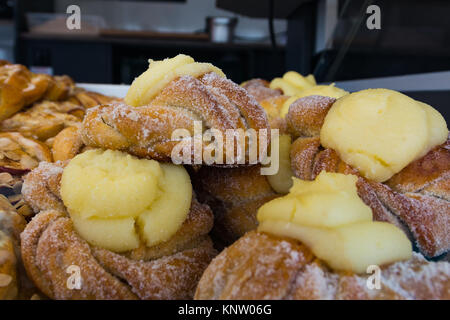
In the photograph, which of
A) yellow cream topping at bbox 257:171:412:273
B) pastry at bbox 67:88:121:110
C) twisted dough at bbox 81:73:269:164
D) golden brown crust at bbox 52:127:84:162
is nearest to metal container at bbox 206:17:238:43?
pastry at bbox 67:88:121:110

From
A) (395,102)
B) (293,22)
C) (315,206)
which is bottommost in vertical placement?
(315,206)

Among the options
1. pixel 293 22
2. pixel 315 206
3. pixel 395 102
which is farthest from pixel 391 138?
pixel 293 22

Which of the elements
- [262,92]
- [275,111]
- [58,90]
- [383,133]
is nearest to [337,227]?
[383,133]

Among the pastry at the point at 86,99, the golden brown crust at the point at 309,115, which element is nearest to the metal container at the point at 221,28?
the pastry at the point at 86,99

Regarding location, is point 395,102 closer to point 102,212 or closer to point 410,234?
point 410,234

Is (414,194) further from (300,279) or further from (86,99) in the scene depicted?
(86,99)

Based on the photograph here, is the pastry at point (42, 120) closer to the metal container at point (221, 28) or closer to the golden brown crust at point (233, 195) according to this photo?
the golden brown crust at point (233, 195)
